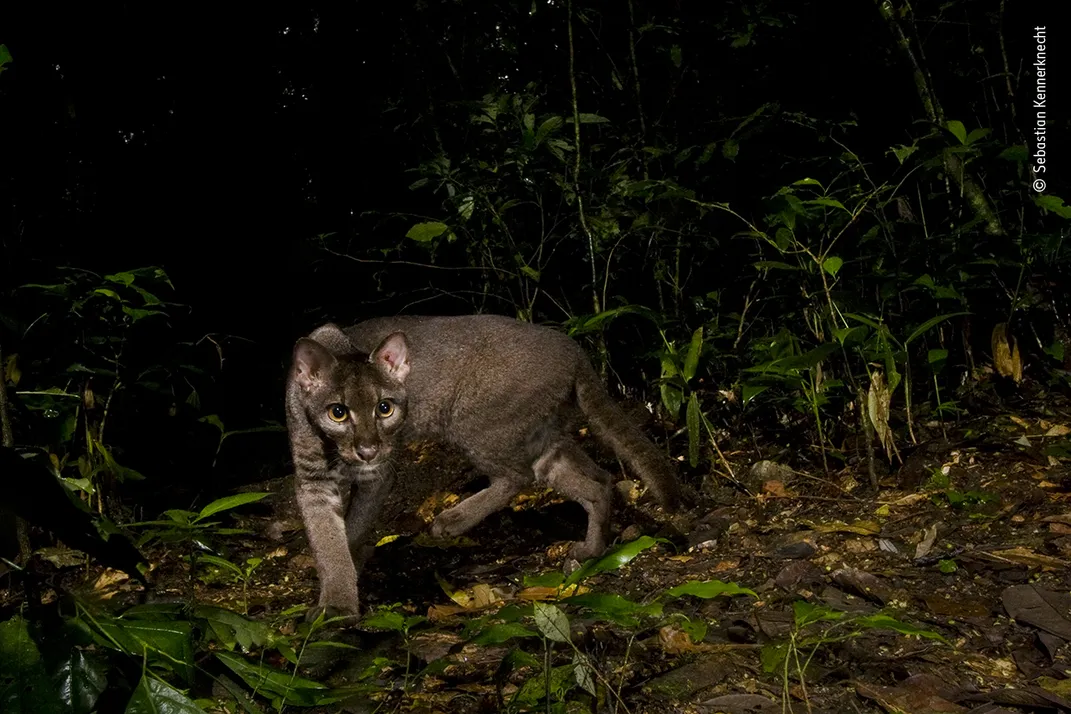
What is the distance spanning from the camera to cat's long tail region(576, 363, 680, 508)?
16.0 ft

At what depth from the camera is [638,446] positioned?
5.08m

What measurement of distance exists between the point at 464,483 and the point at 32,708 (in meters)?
4.71

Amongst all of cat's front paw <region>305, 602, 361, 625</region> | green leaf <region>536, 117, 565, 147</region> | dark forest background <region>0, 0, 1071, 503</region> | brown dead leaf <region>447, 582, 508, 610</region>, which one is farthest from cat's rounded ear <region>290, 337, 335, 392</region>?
green leaf <region>536, 117, 565, 147</region>

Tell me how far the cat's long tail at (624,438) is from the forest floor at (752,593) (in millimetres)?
169

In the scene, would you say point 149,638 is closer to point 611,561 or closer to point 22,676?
point 22,676

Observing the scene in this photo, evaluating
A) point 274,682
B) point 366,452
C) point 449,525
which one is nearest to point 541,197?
point 449,525

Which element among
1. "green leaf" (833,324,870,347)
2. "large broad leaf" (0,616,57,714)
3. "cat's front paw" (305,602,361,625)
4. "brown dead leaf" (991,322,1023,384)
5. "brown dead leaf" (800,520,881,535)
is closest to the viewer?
"large broad leaf" (0,616,57,714)

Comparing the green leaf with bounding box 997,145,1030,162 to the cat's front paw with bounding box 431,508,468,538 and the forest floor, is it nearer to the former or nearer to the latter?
the forest floor

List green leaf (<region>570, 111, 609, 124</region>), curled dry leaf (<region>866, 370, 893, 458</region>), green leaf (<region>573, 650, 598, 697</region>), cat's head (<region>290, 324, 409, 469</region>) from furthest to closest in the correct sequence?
green leaf (<region>570, 111, 609, 124</region>) → cat's head (<region>290, 324, 409, 469</region>) → curled dry leaf (<region>866, 370, 893, 458</region>) → green leaf (<region>573, 650, 598, 697</region>)

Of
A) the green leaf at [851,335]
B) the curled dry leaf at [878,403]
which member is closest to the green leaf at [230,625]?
the green leaf at [851,335]

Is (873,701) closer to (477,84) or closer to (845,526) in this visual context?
(845,526)

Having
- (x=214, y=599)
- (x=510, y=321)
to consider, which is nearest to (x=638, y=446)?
(x=510, y=321)

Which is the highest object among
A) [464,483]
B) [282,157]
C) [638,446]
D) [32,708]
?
[282,157]

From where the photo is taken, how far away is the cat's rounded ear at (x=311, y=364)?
4.74 meters
